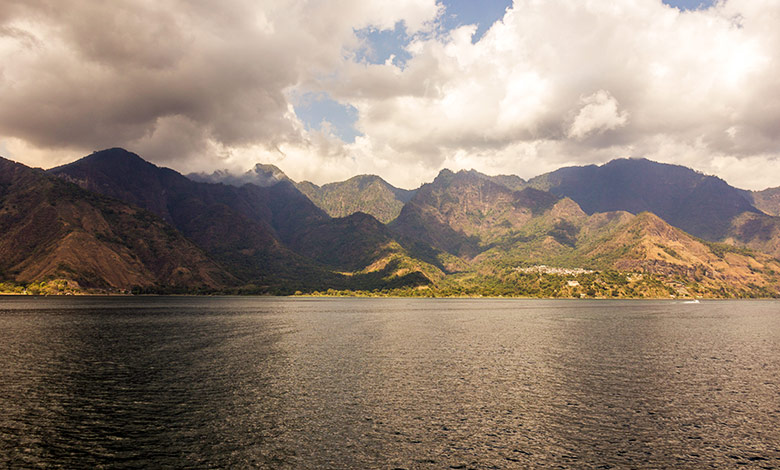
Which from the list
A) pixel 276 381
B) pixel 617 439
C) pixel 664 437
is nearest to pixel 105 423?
pixel 276 381

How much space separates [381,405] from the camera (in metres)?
53.6

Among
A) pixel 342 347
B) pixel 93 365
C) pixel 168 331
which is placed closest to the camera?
pixel 93 365

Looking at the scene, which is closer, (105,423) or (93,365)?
(105,423)

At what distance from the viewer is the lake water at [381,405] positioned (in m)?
37.7

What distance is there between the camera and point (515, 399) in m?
56.9

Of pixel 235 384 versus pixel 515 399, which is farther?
pixel 235 384

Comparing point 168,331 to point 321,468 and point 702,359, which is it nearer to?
point 321,468

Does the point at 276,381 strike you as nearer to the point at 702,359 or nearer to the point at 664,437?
the point at 664,437

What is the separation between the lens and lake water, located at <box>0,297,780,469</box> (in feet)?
124

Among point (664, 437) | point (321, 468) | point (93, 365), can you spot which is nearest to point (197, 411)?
point (321, 468)

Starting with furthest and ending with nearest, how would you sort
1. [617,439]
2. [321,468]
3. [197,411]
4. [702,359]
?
[702,359] < [197,411] < [617,439] < [321,468]

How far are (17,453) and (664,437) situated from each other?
62083 mm

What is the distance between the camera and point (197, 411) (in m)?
49.8

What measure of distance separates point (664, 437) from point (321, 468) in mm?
35765
